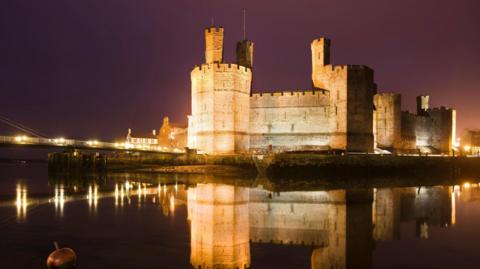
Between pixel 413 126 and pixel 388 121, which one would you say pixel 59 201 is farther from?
pixel 413 126

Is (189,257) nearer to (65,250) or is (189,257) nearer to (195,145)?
(65,250)

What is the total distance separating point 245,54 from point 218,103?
7.10 meters

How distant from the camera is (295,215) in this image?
47.9 feet

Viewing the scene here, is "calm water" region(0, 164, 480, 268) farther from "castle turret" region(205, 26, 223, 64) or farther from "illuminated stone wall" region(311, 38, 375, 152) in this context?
→ "castle turret" region(205, 26, 223, 64)

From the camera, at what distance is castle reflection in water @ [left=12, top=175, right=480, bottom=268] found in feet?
32.1

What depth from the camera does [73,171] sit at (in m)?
40.4

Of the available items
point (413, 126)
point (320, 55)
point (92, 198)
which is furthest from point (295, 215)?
point (413, 126)

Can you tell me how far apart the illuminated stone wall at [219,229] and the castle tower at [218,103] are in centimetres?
1375

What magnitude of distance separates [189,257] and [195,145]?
27312mm

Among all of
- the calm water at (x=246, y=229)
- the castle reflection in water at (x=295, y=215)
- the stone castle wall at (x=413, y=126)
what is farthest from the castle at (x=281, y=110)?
the calm water at (x=246, y=229)

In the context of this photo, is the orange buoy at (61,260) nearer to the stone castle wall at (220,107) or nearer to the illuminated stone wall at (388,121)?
the stone castle wall at (220,107)

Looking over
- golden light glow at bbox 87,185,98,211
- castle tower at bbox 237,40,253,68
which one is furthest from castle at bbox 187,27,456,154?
golden light glow at bbox 87,185,98,211

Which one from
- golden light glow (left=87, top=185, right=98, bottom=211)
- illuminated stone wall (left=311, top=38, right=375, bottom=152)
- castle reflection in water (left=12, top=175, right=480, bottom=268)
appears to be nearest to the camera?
castle reflection in water (left=12, top=175, right=480, bottom=268)

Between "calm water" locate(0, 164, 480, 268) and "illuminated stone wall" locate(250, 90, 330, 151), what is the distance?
15.0 m
